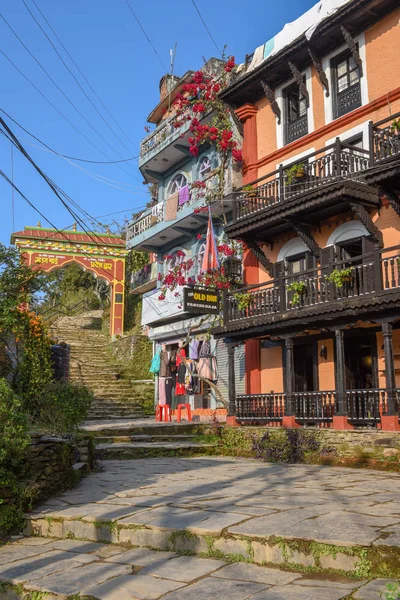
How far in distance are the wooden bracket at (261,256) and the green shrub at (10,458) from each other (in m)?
11.4

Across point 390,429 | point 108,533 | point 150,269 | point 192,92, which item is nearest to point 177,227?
point 192,92

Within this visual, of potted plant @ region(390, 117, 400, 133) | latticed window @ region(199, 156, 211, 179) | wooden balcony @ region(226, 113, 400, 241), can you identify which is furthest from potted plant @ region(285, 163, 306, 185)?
latticed window @ region(199, 156, 211, 179)

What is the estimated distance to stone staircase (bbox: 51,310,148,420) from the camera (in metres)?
20.9

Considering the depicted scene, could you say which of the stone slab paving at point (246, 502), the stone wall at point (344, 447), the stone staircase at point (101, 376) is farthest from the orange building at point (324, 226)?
the stone staircase at point (101, 376)

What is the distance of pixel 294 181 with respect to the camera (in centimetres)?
1528

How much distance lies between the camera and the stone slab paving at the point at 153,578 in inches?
161

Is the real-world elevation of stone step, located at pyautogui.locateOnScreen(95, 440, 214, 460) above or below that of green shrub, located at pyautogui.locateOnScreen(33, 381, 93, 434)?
below

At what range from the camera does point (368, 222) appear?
13680 millimetres

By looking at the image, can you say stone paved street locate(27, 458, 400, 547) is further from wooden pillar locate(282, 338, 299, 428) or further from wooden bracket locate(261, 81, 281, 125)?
wooden bracket locate(261, 81, 281, 125)

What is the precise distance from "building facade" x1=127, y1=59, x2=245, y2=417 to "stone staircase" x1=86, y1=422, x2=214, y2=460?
3.47m

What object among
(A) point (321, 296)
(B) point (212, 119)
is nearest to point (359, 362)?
(A) point (321, 296)

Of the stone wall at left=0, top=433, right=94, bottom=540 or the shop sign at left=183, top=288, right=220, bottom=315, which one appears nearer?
the stone wall at left=0, top=433, right=94, bottom=540

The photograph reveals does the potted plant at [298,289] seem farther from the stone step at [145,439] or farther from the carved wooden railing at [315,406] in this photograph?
the stone step at [145,439]

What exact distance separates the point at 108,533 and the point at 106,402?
15.7 metres
